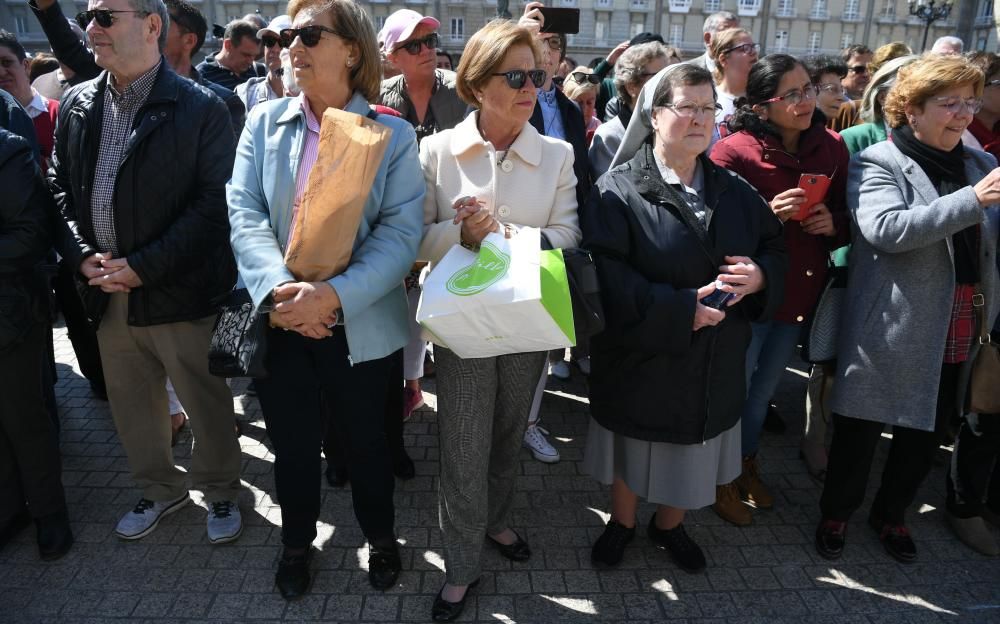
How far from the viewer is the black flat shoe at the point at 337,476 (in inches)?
142

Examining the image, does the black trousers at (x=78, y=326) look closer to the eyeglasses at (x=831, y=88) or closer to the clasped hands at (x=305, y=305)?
the clasped hands at (x=305, y=305)

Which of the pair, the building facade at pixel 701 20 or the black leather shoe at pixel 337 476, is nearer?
the black leather shoe at pixel 337 476

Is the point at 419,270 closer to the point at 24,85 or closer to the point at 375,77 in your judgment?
the point at 375,77

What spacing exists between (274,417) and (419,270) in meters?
1.10

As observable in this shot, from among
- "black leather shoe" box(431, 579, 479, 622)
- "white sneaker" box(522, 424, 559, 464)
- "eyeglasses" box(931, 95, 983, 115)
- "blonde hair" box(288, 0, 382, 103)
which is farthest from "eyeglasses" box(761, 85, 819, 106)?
"black leather shoe" box(431, 579, 479, 622)

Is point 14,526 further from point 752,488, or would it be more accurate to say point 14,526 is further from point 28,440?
point 752,488

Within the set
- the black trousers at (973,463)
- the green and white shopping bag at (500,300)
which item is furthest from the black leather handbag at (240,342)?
the black trousers at (973,463)

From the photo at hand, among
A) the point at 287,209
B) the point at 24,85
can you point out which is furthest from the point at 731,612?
the point at 24,85

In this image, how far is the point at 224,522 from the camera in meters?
3.18

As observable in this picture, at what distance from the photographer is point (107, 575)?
2.90m

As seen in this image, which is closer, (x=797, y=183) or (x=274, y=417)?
(x=274, y=417)

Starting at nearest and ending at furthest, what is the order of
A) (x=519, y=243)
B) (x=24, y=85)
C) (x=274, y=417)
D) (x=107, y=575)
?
1. (x=519, y=243)
2. (x=274, y=417)
3. (x=107, y=575)
4. (x=24, y=85)

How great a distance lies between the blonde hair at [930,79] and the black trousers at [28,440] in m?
4.02

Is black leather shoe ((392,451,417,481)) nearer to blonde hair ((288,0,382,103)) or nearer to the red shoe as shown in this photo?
the red shoe
